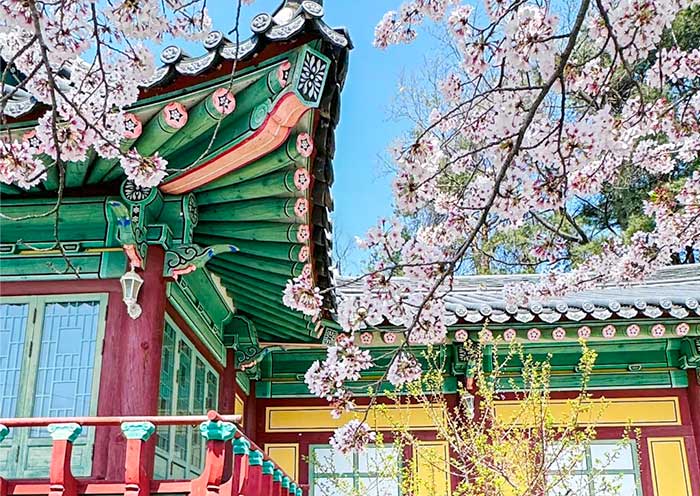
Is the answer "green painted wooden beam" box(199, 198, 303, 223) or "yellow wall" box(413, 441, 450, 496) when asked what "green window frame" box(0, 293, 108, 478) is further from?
"yellow wall" box(413, 441, 450, 496)

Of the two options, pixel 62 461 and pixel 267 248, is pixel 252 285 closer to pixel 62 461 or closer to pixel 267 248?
pixel 267 248

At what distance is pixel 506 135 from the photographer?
11.1 ft

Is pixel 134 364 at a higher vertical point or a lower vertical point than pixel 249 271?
lower

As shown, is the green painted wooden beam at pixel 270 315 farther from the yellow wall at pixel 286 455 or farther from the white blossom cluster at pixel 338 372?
the white blossom cluster at pixel 338 372

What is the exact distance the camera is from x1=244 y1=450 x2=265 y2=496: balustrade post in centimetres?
443

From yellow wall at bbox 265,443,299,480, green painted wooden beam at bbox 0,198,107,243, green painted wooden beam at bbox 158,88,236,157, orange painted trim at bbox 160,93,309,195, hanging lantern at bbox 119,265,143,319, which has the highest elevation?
green painted wooden beam at bbox 158,88,236,157

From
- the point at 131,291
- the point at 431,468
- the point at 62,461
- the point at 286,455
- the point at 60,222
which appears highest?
the point at 60,222

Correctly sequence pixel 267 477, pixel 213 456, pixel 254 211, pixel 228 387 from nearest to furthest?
pixel 213 456
pixel 267 477
pixel 254 211
pixel 228 387

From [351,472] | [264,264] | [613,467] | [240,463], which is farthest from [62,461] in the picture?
[613,467]

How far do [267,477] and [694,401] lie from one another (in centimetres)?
456

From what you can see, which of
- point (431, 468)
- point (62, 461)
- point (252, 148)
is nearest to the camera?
point (62, 461)

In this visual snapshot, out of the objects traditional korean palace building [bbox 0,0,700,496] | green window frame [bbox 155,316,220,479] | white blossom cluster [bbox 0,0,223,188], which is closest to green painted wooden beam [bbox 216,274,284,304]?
traditional korean palace building [bbox 0,0,700,496]

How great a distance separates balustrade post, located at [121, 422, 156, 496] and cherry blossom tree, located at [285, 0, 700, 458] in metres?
0.89

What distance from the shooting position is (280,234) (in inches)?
212
